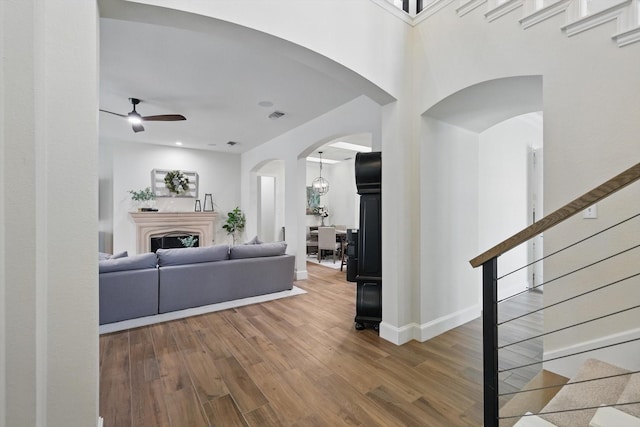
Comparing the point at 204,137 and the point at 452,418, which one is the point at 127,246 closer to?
the point at 204,137

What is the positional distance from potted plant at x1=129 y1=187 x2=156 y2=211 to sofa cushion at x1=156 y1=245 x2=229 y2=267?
3.48 metres

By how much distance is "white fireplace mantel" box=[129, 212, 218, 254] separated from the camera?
20.4 ft

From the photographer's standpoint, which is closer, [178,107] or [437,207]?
[437,207]

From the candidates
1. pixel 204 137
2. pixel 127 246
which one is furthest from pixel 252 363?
pixel 127 246

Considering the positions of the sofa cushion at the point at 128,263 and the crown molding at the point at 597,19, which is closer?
the crown molding at the point at 597,19

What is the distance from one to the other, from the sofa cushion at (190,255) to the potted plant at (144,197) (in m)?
3.48

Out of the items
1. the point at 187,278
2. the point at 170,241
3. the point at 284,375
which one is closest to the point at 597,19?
the point at 284,375

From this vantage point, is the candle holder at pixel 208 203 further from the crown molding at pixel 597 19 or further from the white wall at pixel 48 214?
the crown molding at pixel 597 19

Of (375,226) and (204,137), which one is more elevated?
(204,137)

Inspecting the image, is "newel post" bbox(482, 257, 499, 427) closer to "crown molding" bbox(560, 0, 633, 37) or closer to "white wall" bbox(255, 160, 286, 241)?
"crown molding" bbox(560, 0, 633, 37)

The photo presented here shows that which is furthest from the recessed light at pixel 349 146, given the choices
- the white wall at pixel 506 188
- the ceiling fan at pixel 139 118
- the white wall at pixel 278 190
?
the ceiling fan at pixel 139 118

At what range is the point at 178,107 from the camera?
424 cm

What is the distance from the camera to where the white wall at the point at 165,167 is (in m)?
6.21

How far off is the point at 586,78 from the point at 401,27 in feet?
5.33
